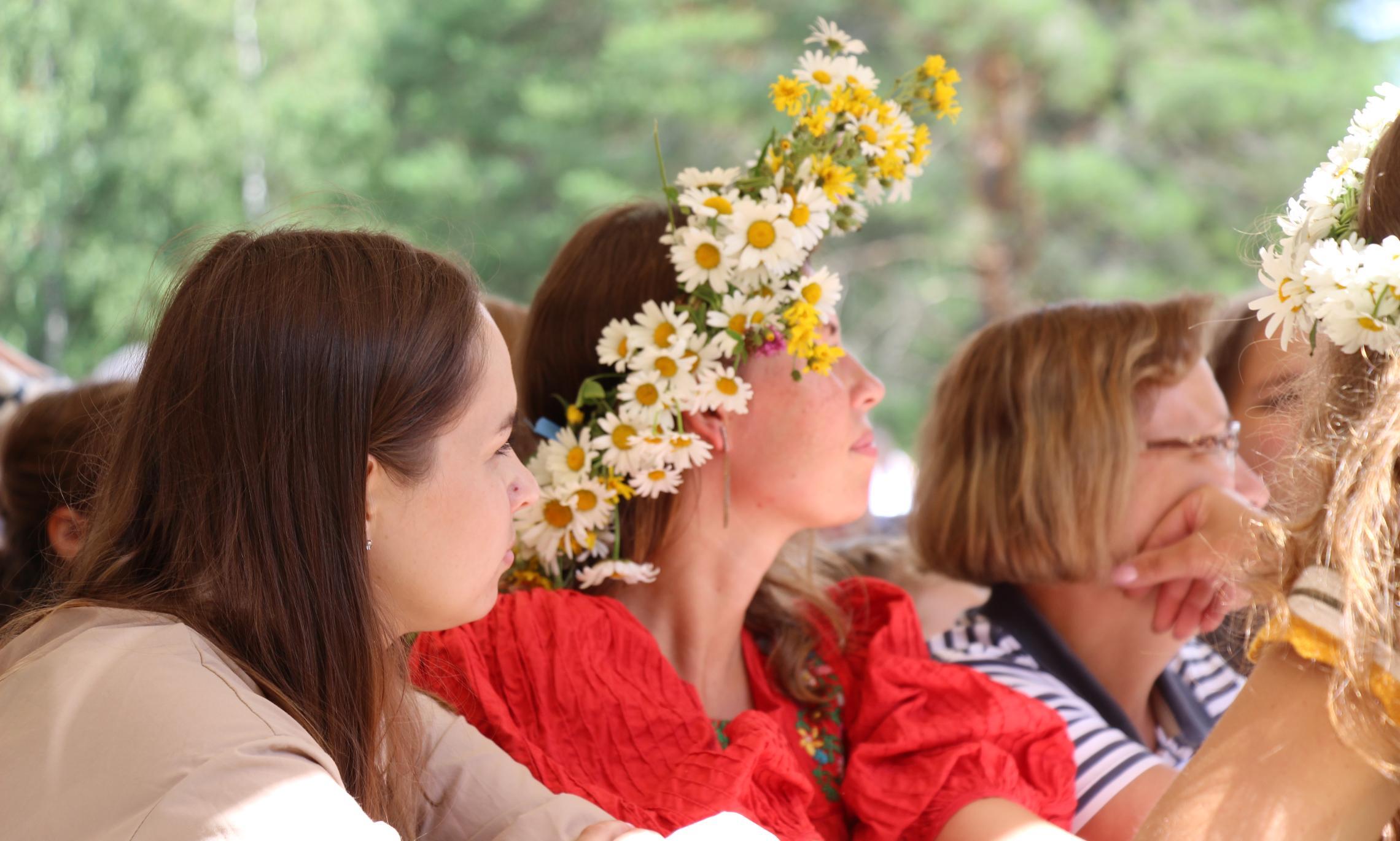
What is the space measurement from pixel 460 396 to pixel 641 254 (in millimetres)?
716

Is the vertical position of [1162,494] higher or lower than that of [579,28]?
lower

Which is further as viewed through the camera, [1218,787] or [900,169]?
[900,169]

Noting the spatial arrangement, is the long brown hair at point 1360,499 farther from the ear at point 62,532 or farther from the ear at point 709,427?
the ear at point 62,532

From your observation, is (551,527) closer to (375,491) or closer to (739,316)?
(739,316)

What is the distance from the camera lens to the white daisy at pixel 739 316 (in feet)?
6.27

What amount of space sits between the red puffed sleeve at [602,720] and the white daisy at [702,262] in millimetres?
505

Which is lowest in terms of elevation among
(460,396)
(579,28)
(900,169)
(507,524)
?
(507,524)

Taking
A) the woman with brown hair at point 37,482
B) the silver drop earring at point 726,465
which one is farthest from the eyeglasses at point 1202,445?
the woman with brown hair at point 37,482

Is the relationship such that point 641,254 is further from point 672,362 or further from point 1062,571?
point 1062,571

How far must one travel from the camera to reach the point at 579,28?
966 centimetres

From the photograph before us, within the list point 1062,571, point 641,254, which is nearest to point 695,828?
point 641,254

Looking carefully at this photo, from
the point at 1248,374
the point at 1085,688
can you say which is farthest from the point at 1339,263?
the point at 1248,374

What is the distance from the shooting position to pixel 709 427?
2.03m

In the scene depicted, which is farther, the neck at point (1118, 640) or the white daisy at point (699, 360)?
the neck at point (1118, 640)
